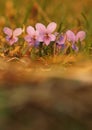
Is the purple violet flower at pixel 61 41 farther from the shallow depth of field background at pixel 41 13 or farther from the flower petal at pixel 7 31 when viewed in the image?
the shallow depth of field background at pixel 41 13

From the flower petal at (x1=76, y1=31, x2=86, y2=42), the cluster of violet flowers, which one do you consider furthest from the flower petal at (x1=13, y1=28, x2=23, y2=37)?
the flower petal at (x1=76, y1=31, x2=86, y2=42)

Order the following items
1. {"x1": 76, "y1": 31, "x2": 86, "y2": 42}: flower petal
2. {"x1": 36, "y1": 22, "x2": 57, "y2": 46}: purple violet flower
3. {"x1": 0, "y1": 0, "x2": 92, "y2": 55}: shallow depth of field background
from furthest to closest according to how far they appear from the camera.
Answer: {"x1": 0, "y1": 0, "x2": 92, "y2": 55}: shallow depth of field background, {"x1": 76, "y1": 31, "x2": 86, "y2": 42}: flower petal, {"x1": 36, "y1": 22, "x2": 57, "y2": 46}: purple violet flower

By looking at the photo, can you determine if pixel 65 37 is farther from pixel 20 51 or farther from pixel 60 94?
pixel 60 94

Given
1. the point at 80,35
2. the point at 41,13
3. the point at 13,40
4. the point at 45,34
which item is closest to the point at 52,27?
the point at 45,34

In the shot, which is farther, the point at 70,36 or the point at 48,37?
the point at 70,36

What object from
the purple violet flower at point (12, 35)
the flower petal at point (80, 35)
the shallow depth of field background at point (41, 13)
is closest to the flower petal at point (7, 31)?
the purple violet flower at point (12, 35)

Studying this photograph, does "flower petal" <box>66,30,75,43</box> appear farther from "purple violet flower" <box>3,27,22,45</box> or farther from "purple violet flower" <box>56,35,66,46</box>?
"purple violet flower" <box>3,27,22,45</box>

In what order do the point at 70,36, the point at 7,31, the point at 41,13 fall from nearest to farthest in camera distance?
the point at 70,36 < the point at 7,31 < the point at 41,13

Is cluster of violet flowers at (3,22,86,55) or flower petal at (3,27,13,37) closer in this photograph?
cluster of violet flowers at (3,22,86,55)

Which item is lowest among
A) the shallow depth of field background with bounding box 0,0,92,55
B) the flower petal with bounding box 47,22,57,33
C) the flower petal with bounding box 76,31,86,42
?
the shallow depth of field background with bounding box 0,0,92,55

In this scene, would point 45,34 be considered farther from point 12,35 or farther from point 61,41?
point 12,35

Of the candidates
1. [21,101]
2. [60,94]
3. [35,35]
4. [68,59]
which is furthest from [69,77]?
[35,35]
